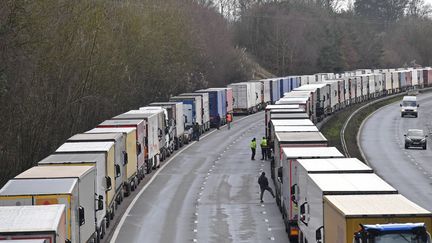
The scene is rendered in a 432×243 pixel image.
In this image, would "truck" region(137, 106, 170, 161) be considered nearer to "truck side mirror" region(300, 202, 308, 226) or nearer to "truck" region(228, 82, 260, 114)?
"truck side mirror" region(300, 202, 308, 226)

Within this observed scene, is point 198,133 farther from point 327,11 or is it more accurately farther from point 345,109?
point 327,11

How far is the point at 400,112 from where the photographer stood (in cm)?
9500

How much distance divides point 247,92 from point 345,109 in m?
9.80

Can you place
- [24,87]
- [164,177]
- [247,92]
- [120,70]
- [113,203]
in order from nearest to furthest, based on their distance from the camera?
[113,203], [24,87], [164,177], [120,70], [247,92]

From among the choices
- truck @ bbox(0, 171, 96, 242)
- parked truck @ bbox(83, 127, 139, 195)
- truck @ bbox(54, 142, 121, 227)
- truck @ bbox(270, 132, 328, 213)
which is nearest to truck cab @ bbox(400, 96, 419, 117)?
parked truck @ bbox(83, 127, 139, 195)

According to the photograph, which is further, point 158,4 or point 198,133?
point 158,4

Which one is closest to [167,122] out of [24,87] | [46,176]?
[24,87]

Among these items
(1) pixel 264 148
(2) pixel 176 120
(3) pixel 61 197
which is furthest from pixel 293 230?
(2) pixel 176 120

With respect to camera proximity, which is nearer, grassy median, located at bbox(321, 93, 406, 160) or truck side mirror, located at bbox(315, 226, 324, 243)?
truck side mirror, located at bbox(315, 226, 324, 243)

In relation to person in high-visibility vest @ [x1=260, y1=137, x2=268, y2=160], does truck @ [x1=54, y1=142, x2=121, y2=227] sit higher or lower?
higher

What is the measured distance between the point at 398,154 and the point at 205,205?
25573mm

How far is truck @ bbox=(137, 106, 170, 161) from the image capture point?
4966cm

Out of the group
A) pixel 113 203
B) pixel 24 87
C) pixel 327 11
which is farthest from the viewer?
pixel 327 11

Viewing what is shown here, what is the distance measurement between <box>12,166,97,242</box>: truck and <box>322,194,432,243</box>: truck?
6104mm
